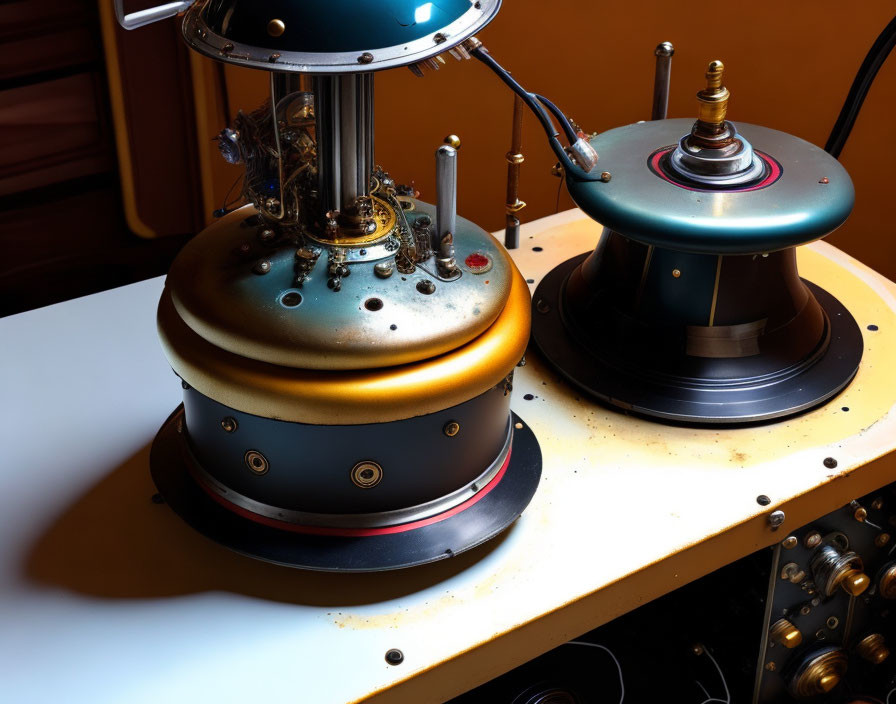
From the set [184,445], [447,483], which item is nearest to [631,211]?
[447,483]

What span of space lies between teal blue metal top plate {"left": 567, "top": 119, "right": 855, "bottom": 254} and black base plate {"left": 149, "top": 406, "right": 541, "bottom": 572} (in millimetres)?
304

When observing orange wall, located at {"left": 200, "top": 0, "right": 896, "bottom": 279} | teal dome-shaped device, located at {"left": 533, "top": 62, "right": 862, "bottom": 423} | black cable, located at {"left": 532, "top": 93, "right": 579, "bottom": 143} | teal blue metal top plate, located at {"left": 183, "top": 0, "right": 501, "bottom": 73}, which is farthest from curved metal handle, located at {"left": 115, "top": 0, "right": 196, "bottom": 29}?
orange wall, located at {"left": 200, "top": 0, "right": 896, "bottom": 279}

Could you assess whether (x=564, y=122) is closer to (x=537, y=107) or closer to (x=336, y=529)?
(x=537, y=107)

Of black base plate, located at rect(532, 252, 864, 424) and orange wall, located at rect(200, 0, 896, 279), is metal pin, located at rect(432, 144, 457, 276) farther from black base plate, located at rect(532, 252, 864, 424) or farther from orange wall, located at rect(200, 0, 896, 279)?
orange wall, located at rect(200, 0, 896, 279)

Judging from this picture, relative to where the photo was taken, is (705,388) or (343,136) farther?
(705,388)

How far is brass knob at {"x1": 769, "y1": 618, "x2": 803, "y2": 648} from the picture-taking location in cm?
126

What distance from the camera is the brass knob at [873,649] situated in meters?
1.36

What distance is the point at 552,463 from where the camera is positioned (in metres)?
1.18

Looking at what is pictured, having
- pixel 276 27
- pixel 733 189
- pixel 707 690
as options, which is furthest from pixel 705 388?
pixel 276 27

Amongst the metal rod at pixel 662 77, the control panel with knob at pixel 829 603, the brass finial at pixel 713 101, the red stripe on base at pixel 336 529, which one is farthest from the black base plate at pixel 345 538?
the metal rod at pixel 662 77

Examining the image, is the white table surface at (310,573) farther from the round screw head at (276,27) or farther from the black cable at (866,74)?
the round screw head at (276,27)

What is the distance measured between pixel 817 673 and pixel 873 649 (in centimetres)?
11

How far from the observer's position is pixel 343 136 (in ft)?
3.20

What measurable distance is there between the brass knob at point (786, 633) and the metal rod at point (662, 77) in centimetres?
65
